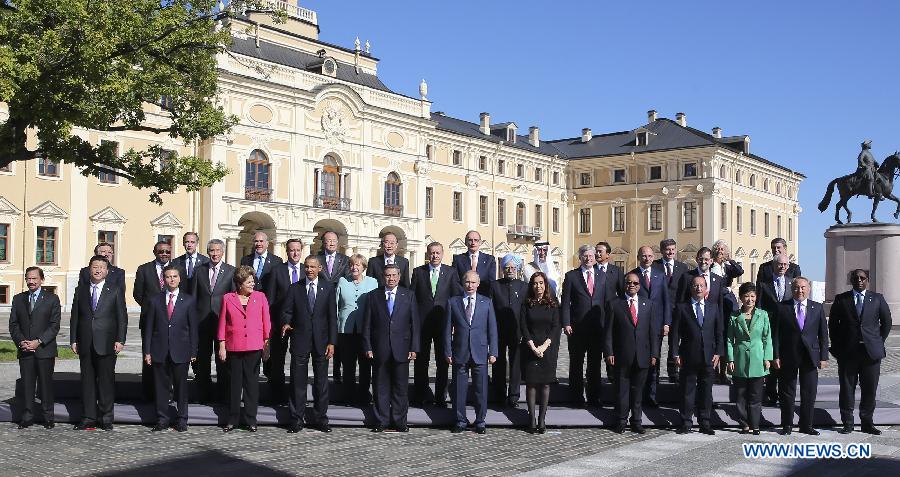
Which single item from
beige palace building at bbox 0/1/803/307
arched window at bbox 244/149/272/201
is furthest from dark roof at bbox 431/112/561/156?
arched window at bbox 244/149/272/201

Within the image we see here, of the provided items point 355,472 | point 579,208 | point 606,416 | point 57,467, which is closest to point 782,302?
point 606,416

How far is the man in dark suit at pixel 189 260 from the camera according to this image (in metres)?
10.3

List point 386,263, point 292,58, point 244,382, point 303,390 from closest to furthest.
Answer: point 244,382 → point 303,390 → point 386,263 → point 292,58

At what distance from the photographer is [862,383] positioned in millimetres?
9953

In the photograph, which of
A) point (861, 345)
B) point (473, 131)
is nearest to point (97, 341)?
point (861, 345)

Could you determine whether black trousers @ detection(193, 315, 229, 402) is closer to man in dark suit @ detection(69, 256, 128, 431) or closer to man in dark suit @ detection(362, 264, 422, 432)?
man in dark suit @ detection(69, 256, 128, 431)

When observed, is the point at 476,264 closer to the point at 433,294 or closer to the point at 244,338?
the point at 433,294

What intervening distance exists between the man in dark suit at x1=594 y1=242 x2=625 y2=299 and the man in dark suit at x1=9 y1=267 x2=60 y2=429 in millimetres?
6100

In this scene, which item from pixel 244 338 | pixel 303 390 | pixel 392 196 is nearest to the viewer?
pixel 244 338

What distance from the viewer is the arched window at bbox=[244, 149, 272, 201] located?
4022cm

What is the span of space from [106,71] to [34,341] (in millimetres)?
6515

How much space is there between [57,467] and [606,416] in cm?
562

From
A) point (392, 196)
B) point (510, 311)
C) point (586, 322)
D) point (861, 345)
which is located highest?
point (392, 196)

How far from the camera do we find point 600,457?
27.0 feet
